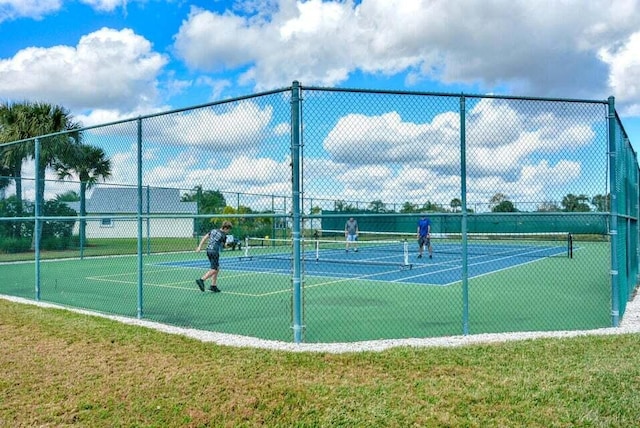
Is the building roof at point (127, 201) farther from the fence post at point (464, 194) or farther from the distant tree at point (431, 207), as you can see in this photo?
the fence post at point (464, 194)

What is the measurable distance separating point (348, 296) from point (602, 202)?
536 cm

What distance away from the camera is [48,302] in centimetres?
1028

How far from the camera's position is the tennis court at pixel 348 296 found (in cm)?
807

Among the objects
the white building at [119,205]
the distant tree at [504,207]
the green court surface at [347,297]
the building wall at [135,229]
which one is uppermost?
the white building at [119,205]

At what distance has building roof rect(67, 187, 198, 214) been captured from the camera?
76.4ft

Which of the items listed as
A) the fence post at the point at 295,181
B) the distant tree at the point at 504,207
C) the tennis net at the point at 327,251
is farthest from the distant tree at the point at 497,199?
the tennis net at the point at 327,251

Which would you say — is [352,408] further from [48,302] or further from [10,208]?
[10,208]

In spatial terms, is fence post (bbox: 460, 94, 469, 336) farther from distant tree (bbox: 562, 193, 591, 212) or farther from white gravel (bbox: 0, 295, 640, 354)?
distant tree (bbox: 562, 193, 591, 212)

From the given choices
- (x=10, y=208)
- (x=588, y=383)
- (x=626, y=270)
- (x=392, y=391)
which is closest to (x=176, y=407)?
(x=392, y=391)

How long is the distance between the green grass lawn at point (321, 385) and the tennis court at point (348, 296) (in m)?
1.50

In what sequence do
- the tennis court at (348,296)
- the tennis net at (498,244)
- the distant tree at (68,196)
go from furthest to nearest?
the tennis net at (498,244), the distant tree at (68,196), the tennis court at (348,296)

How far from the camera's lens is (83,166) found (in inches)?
1034

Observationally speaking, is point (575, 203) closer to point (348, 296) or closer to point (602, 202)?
point (602, 202)

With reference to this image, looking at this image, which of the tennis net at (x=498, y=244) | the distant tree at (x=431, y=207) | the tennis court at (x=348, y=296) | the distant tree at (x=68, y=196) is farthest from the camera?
the tennis net at (x=498, y=244)
